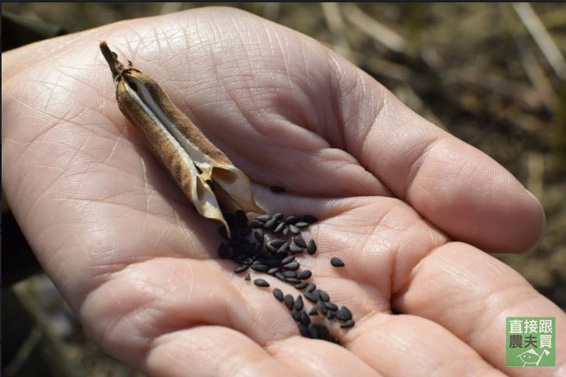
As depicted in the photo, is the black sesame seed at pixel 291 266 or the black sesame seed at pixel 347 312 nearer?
the black sesame seed at pixel 347 312

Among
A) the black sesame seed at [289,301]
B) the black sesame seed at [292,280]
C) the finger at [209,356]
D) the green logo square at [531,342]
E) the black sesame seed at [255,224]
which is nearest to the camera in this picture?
the finger at [209,356]

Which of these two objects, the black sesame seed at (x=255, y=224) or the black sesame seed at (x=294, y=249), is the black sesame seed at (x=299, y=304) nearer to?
the black sesame seed at (x=294, y=249)

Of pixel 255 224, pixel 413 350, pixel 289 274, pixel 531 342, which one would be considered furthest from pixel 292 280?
pixel 531 342

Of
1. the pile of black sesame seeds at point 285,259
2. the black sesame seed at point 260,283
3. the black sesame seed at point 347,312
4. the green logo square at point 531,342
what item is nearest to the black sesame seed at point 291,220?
the pile of black sesame seeds at point 285,259

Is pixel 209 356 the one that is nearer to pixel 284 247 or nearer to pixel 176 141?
pixel 284 247

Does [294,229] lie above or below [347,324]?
above

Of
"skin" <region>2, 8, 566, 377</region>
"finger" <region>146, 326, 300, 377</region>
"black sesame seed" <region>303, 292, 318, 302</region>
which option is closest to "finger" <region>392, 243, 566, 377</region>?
"skin" <region>2, 8, 566, 377</region>

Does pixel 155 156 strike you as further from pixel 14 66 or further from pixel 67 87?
pixel 14 66
